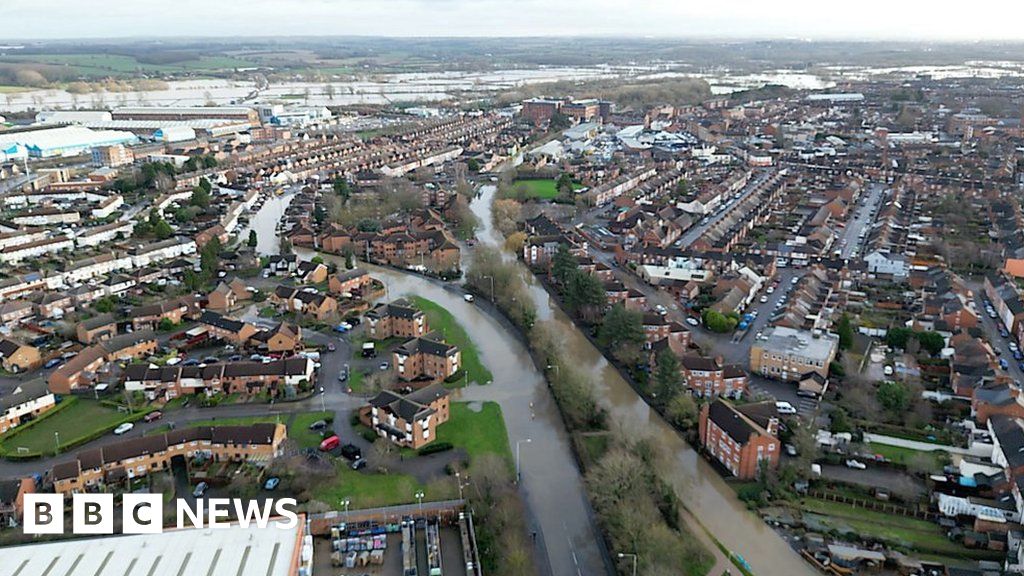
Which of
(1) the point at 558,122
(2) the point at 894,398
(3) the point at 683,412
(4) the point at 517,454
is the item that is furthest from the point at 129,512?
(1) the point at 558,122

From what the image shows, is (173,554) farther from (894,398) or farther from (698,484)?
(894,398)

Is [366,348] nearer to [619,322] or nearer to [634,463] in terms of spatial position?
[619,322]

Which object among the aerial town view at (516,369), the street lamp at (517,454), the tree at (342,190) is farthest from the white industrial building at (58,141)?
the street lamp at (517,454)

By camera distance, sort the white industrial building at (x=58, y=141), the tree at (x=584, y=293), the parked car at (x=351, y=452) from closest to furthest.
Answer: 1. the parked car at (x=351, y=452)
2. the tree at (x=584, y=293)
3. the white industrial building at (x=58, y=141)

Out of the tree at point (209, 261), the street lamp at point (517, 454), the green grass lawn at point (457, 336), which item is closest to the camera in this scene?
the street lamp at point (517, 454)

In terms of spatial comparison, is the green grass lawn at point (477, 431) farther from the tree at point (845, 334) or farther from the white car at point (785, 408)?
the tree at point (845, 334)

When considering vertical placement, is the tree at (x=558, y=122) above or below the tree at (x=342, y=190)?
above
